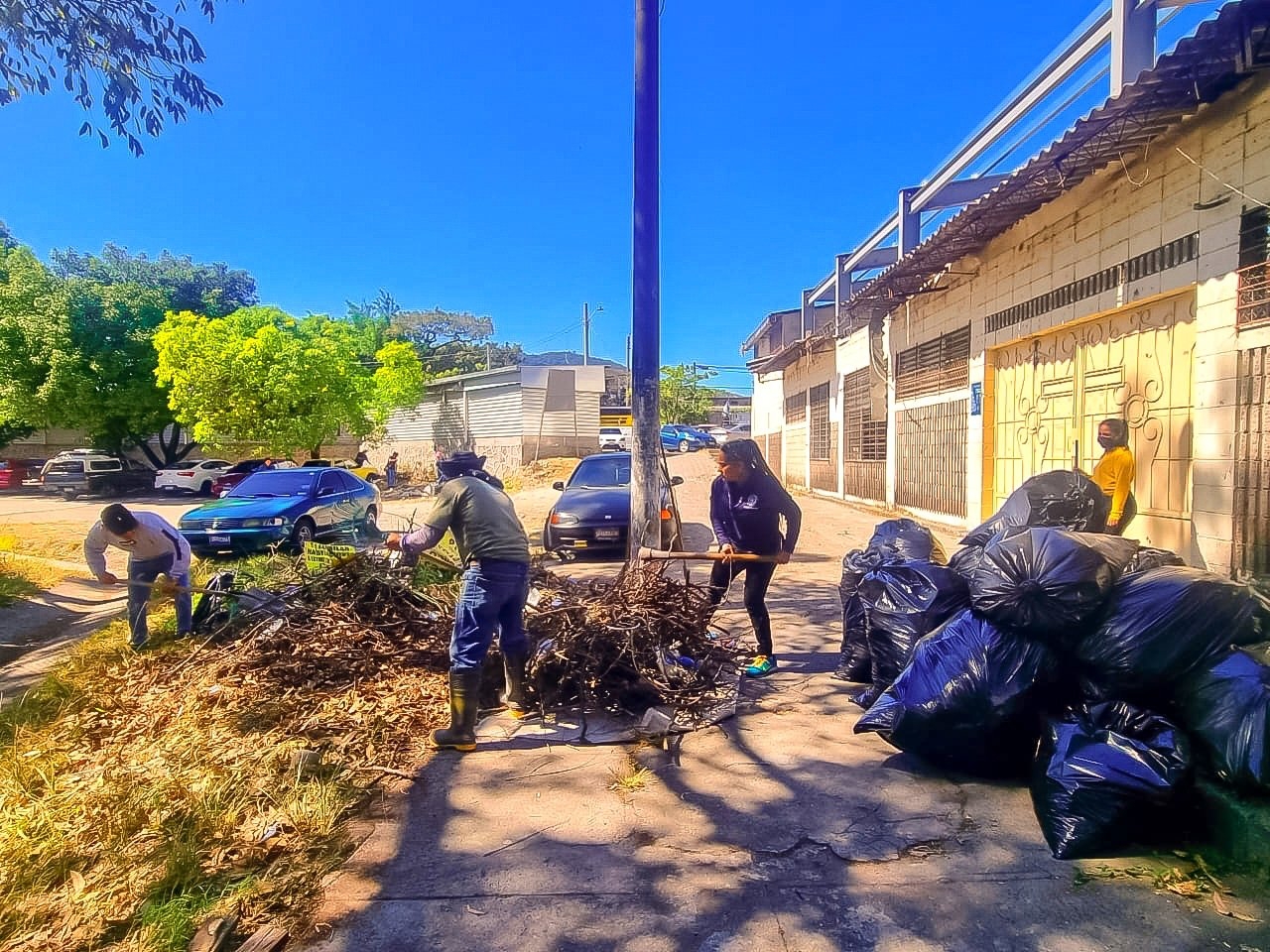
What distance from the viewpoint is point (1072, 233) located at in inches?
279

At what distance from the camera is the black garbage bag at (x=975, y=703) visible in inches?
114

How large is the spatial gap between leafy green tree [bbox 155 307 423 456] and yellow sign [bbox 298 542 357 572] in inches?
674

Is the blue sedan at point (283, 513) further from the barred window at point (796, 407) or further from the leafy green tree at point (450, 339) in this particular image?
the leafy green tree at point (450, 339)

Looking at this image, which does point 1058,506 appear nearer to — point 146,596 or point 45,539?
point 146,596

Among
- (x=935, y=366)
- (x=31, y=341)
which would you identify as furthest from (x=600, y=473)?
(x=31, y=341)

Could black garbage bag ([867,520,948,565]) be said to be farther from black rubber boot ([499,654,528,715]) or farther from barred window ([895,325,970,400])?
barred window ([895,325,970,400])

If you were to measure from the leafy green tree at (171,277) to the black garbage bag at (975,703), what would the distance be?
2823cm

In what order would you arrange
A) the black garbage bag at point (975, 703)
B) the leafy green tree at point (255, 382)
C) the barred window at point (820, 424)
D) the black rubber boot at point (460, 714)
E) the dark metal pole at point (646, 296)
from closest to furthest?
the black garbage bag at point (975, 703)
the black rubber boot at point (460, 714)
the dark metal pole at point (646, 296)
the barred window at point (820, 424)
the leafy green tree at point (255, 382)

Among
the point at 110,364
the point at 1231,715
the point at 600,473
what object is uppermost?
the point at 110,364

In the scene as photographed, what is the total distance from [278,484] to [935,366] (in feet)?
31.8

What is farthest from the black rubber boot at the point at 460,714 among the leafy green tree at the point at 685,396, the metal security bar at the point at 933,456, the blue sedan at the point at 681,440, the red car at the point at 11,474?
the leafy green tree at the point at 685,396

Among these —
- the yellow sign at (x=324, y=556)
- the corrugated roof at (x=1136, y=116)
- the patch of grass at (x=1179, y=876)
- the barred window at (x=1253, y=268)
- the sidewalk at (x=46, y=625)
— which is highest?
the corrugated roof at (x=1136, y=116)

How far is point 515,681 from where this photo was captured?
158 inches

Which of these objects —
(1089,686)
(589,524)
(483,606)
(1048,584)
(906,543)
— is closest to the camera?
(1089,686)
